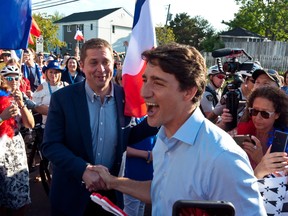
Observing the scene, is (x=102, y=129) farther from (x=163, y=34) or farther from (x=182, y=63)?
(x=163, y=34)

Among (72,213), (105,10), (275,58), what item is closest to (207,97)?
(72,213)

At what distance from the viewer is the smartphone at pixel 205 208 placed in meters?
0.91

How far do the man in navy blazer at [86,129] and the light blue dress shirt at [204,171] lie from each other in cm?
82

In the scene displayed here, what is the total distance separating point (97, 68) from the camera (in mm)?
2355

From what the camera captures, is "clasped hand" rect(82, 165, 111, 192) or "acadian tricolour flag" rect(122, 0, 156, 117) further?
"acadian tricolour flag" rect(122, 0, 156, 117)

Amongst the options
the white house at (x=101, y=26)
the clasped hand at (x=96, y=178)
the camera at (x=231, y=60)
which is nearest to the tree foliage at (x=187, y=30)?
the white house at (x=101, y=26)

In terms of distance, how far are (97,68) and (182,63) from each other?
0.98 meters

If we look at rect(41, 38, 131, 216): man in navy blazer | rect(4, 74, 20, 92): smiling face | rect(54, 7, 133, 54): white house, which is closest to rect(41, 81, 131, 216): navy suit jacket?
rect(41, 38, 131, 216): man in navy blazer

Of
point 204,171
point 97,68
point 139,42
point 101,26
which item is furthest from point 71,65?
point 101,26

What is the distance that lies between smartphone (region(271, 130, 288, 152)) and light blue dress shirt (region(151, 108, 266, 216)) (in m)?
0.62

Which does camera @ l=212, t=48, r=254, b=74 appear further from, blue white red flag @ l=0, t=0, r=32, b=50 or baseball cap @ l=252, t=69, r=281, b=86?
blue white red flag @ l=0, t=0, r=32, b=50

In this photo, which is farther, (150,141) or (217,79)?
(217,79)

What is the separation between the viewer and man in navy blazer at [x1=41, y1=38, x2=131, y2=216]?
2.25 meters

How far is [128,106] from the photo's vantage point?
251 centimetres
